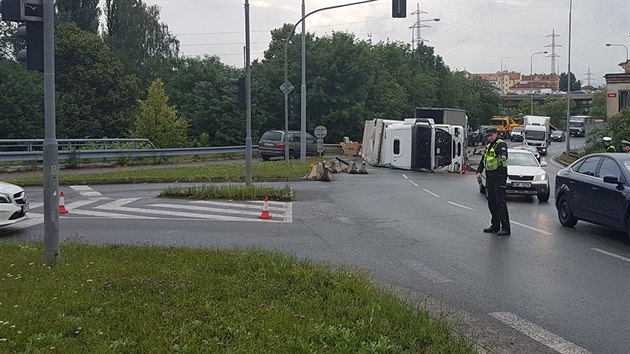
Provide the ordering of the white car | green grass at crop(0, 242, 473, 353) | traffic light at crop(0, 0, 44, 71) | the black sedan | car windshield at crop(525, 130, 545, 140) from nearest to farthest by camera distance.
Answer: green grass at crop(0, 242, 473, 353) < traffic light at crop(0, 0, 44, 71) < the black sedan < the white car < car windshield at crop(525, 130, 545, 140)

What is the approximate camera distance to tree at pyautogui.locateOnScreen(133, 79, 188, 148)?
39656 mm

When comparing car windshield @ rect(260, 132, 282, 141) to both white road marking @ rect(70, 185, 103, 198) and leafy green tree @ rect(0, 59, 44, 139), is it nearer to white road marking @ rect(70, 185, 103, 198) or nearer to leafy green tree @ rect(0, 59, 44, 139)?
leafy green tree @ rect(0, 59, 44, 139)

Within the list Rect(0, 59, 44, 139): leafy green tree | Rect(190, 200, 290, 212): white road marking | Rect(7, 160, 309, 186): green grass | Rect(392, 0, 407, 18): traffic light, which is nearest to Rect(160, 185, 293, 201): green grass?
Rect(190, 200, 290, 212): white road marking

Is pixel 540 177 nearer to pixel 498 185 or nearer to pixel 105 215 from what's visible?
pixel 498 185

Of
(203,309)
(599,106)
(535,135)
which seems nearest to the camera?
(203,309)

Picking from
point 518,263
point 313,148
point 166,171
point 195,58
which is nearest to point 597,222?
point 518,263

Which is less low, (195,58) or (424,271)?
(195,58)

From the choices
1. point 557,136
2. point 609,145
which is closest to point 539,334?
point 609,145

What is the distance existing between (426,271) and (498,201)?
3792 mm

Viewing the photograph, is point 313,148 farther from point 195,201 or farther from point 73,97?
point 195,201

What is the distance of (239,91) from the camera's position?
20750mm

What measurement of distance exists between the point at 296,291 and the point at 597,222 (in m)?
7.65

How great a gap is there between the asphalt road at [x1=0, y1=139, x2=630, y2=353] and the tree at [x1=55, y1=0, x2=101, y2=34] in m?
44.1

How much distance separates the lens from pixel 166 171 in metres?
27.4
